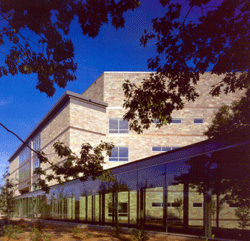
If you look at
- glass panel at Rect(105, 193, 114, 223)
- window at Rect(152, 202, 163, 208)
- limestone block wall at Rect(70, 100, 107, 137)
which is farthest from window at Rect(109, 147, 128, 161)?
window at Rect(152, 202, 163, 208)

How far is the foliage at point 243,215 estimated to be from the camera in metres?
10.3

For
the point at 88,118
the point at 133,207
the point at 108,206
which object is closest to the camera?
the point at 133,207

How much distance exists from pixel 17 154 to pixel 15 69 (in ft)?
217

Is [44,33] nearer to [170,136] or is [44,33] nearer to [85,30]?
[85,30]

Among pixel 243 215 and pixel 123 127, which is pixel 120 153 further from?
pixel 243 215

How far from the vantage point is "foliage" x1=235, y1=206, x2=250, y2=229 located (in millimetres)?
10272

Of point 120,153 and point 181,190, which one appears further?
point 120,153

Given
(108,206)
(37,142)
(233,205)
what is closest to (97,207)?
(108,206)

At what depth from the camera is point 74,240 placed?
12.2 meters

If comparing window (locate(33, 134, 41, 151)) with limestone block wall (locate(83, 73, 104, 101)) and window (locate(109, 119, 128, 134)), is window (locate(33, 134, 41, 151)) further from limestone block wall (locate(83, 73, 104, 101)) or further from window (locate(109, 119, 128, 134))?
window (locate(109, 119, 128, 134))

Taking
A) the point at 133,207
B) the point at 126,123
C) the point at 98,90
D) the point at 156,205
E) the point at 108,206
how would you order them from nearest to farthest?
1. the point at 156,205
2. the point at 133,207
3. the point at 108,206
4. the point at 126,123
5. the point at 98,90

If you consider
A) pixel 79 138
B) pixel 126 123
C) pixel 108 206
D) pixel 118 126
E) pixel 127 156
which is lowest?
pixel 108 206

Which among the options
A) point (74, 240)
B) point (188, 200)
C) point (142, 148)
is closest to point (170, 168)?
point (188, 200)

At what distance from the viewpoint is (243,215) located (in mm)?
10539
